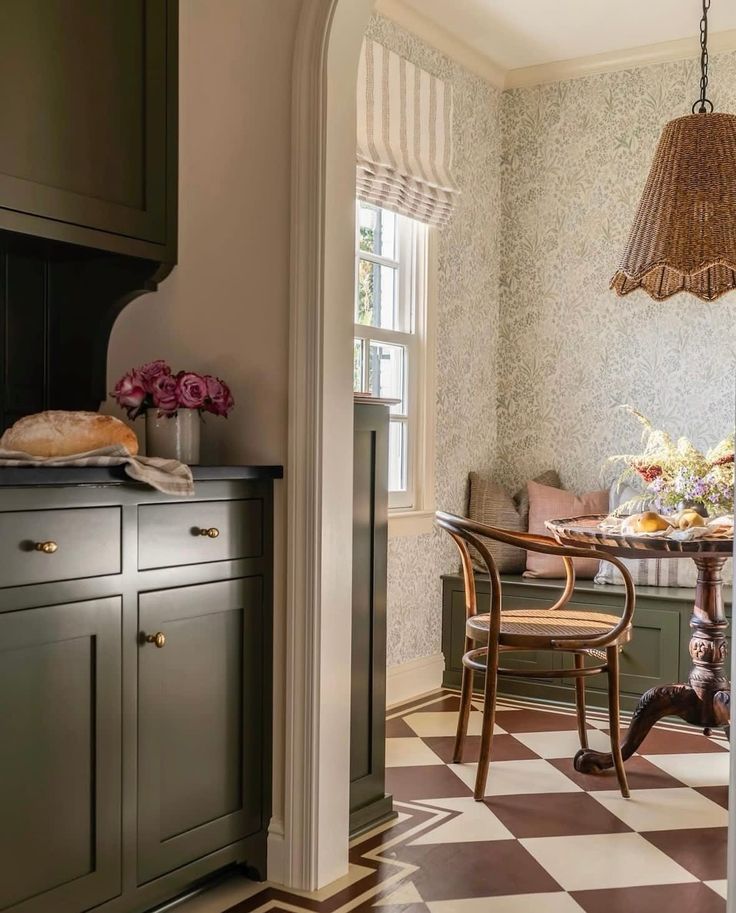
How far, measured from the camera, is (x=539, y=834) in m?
2.94

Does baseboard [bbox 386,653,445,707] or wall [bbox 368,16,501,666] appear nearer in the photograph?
baseboard [bbox 386,653,445,707]

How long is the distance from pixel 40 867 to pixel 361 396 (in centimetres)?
143

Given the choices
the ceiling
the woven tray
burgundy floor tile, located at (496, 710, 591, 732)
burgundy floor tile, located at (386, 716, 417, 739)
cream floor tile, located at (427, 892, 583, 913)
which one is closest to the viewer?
cream floor tile, located at (427, 892, 583, 913)

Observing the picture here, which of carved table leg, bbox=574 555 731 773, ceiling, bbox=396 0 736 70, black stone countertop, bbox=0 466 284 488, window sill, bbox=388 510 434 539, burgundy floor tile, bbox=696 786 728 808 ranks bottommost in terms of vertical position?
burgundy floor tile, bbox=696 786 728 808

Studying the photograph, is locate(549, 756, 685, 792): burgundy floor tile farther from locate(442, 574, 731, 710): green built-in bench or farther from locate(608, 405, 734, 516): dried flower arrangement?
locate(608, 405, 734, 516): dried flower arrangement

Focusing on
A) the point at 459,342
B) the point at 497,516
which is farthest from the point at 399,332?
the point at 497,516

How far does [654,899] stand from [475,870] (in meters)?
0.44

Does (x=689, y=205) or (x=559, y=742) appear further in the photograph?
(x=559, y=742)

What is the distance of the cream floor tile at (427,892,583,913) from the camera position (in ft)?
8.00

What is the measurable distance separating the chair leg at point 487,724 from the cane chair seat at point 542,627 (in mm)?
62

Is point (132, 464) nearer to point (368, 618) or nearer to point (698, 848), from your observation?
point (368, 618)

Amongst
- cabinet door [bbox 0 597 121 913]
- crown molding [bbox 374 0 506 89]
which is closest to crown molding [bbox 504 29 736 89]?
crown molding [bbox 374 0 506 89]

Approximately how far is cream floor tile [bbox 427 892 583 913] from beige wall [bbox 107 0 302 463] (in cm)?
114

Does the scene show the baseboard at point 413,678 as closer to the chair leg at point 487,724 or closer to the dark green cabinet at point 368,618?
the chair leg at point 487,724
